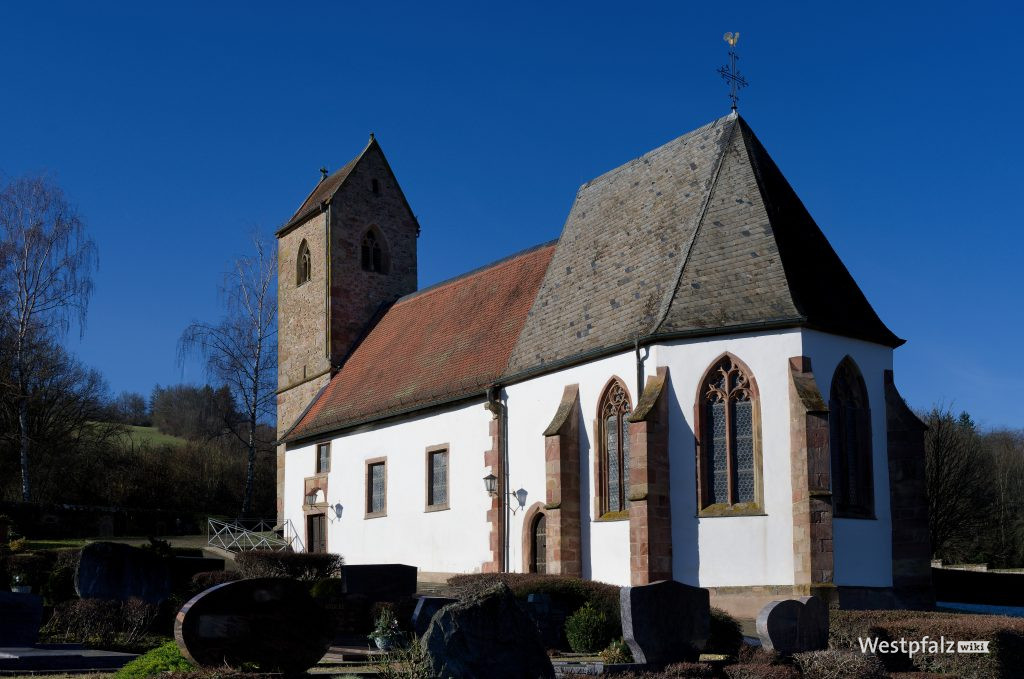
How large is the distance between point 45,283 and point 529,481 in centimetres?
2100

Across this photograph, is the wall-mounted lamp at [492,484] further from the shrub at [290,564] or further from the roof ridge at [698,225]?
the roof ridge at [698,225]

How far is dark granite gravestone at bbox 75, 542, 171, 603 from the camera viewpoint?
17.7 m

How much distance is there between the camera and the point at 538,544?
24.3 meters

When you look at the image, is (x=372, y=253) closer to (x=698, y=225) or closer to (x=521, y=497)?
(x=521, y=497)

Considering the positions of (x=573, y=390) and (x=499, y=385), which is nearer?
(x=573, y=390)

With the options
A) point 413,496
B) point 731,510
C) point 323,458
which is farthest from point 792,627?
point 323,458

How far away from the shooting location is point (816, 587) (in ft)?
63.2

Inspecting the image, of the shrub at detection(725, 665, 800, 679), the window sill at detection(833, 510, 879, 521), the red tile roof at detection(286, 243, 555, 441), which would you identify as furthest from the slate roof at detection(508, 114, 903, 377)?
the shrub at detection(725, 665, 800, 679)

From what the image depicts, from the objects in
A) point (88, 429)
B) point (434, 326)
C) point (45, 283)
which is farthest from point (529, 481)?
point (88, 429)

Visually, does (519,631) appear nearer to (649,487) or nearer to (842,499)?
(649,487)

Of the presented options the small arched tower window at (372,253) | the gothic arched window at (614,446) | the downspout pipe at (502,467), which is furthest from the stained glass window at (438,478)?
the small arched tower window at (372,253)

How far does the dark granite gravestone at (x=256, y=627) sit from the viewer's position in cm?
1116

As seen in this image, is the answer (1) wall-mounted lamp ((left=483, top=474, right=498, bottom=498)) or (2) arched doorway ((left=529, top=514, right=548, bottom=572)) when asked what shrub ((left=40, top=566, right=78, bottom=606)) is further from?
(2) arched doorway ((left=529, top=514, right=548, bottom=572))

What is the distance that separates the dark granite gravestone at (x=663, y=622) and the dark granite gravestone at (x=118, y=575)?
8.47m
